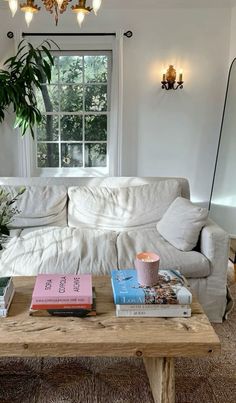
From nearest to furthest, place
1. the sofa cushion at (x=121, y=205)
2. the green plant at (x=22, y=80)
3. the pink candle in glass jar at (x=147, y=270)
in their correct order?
the pink candle in glass jar at (x=147, y=270), the sofa cushion at (x=121, y=205), the green plant at (x=22, y=80)

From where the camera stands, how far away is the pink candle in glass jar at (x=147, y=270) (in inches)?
56.5

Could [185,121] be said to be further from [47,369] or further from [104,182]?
[47,369]

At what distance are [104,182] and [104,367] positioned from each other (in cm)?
156

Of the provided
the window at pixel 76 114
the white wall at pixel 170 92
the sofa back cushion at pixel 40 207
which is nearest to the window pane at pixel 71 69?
the window at pixel 76 114

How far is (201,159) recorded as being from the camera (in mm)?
3861

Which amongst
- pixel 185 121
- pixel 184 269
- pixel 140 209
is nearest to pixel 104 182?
pixel 140 209

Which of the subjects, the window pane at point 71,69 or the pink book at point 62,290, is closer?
the pink book at point 62,290

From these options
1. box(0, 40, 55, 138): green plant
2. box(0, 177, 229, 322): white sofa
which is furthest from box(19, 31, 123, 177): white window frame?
box(0, 177, 229, 322): white sofa

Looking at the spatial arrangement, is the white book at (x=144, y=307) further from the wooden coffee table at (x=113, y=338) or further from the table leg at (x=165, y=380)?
the table leg at (x=165, y=380)

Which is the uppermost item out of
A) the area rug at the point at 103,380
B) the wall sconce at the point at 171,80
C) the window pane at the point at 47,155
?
the wall sconce at the point at 171,80

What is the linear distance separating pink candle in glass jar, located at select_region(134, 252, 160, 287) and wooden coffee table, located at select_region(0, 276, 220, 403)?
17 centimetres

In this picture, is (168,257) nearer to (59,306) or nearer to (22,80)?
(59,306)

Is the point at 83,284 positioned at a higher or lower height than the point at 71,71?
lower

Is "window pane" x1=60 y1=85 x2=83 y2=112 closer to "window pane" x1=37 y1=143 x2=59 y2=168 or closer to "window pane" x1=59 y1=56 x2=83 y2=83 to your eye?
"window pane" x1=59 y1=56 x2=83 y2=83
